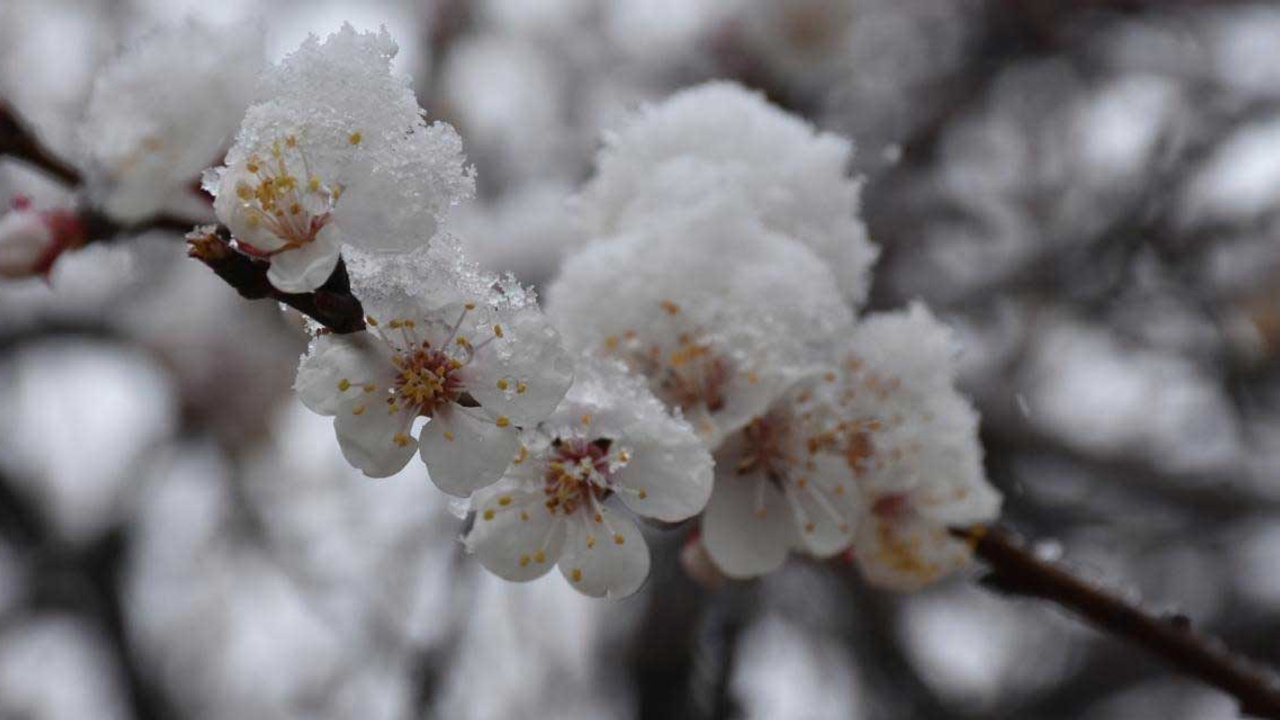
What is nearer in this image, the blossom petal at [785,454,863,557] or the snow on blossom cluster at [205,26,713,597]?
the snow on blossom cluster at [205,26,713,597]

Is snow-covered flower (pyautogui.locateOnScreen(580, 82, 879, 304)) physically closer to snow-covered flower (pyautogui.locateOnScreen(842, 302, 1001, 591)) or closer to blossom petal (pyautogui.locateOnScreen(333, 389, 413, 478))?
snow-covered flower (pyautogui.locateOnScreen(842, 302, 1001, 591))

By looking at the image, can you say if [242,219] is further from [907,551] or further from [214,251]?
[907,551]

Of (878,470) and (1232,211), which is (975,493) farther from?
(1232,211)

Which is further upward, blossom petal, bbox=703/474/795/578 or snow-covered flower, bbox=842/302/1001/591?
snow-covered flower, bbox=842/302/1001/591

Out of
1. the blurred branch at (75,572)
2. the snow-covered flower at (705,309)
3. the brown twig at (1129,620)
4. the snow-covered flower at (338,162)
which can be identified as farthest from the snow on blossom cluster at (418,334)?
the blurred branch at (75,572)

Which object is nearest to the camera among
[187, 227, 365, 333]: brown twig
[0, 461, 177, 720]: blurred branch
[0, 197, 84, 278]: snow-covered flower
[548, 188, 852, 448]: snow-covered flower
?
[187, 227, 365, 333]: brown twig

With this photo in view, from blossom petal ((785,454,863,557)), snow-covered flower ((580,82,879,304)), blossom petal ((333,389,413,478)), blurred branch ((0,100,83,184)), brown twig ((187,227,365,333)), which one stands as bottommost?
blossom petal ((333,389,413,478))

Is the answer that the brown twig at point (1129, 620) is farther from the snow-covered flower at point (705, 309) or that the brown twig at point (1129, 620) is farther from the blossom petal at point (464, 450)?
the blossom petal at point (464, 450)

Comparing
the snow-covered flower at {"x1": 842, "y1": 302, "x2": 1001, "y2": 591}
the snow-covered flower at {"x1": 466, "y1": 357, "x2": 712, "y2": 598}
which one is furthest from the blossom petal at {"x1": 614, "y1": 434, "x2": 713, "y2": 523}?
the snow-covered flower at {"x1": 842, "y1": 302, "x2": 1001, "y2": 591}
